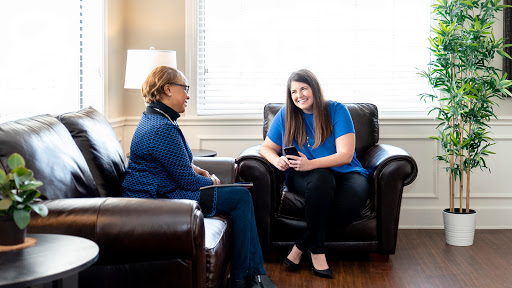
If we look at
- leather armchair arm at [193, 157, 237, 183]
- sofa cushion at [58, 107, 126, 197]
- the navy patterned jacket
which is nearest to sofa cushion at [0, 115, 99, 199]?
sofa cushion at [58, 107, 126, 197]

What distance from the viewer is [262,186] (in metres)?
3.65

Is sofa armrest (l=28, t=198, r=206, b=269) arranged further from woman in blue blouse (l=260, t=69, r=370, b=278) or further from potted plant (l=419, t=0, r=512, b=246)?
potted plant (l=419, t=0, r=512, b=246)

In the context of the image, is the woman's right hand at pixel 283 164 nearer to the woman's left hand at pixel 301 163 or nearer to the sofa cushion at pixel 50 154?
the woman's left hand at pixel 301 163

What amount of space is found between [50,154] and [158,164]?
1.86ft

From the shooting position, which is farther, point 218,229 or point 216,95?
point 216,95

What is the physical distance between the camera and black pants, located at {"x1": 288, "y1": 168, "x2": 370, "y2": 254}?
346 cm

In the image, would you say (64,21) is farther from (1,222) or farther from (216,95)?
(1,222)

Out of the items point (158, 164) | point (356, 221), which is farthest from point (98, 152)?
point (356, 221)

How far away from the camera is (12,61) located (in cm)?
290

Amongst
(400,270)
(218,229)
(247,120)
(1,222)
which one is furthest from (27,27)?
(400,270)

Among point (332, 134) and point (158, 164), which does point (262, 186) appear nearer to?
point (332, 134)

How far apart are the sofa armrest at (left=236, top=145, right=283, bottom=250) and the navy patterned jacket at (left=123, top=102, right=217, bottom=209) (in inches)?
31.7

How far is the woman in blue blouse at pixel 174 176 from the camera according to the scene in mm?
2730

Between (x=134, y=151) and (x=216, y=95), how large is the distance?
→ 6.61ft
